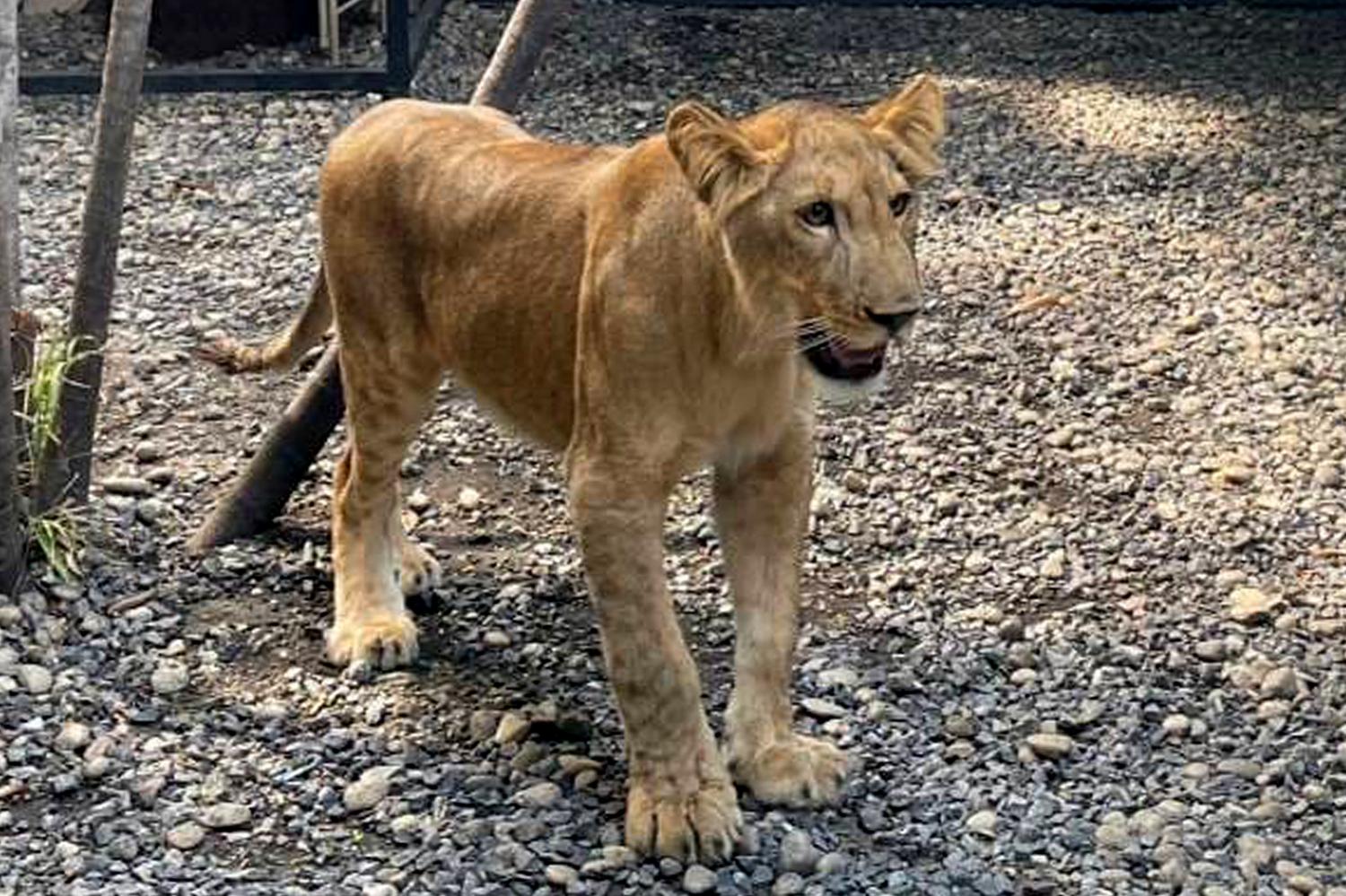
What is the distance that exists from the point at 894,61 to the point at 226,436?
4.87m

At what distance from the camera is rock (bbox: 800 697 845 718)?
208 inches

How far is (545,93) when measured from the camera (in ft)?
34.2

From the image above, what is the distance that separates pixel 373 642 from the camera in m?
5.45

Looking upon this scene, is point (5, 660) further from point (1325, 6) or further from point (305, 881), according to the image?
point (1325, 6)

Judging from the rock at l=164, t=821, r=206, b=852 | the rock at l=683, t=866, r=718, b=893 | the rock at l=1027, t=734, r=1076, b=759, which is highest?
the rock at l=1027, t=734, r=1076, b=759

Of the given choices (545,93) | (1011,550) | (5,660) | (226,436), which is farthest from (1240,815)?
(545,93)

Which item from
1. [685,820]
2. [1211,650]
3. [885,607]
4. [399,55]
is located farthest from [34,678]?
[399,55]

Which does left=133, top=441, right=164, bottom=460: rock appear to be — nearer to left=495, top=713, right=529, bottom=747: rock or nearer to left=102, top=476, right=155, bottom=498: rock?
left=102, top=476, right=155, bottom=498: rock

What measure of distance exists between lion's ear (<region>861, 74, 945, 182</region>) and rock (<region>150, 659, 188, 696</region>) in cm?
197

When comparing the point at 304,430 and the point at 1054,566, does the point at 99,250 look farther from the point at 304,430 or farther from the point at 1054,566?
the point at 1054,566

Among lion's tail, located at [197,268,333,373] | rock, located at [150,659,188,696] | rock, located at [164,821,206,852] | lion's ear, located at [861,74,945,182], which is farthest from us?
lion's tail, located at [197,268,333,373]

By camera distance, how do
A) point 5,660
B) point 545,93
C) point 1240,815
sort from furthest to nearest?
point 545,93 < point 5,660 < point 1240,815

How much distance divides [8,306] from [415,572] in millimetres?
1076

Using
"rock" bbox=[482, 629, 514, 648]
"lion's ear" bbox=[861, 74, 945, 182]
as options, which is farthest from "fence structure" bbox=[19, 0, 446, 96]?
"lion's ear" bbox=[861, 74, 945, 182]
